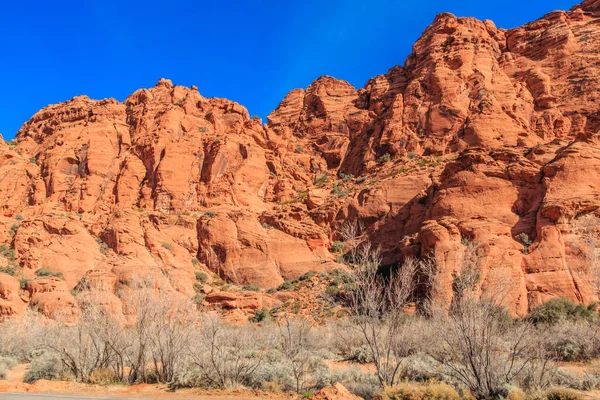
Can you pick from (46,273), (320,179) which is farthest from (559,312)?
(320,179)

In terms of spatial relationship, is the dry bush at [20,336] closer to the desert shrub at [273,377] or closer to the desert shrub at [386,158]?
the desert shrub at [273,377]

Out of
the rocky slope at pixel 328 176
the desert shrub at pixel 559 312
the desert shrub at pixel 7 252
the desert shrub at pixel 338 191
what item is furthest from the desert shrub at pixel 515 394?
the desert shrub at pixel 338 191

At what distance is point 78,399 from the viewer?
14.2m

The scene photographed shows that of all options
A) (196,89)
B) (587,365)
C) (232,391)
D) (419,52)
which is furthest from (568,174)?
(196,89)

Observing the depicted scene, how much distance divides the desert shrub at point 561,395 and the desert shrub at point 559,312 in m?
12.9

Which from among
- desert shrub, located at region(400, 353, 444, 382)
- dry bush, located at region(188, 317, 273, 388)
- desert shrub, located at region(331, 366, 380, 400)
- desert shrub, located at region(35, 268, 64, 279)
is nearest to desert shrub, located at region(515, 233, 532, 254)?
desert shrub, located at region(400, 353, 444, 382)

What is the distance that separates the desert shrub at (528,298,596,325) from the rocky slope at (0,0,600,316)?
4.13 feet

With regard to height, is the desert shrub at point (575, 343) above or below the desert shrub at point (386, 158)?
below

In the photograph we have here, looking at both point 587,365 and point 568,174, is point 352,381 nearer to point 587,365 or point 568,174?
point 587,365

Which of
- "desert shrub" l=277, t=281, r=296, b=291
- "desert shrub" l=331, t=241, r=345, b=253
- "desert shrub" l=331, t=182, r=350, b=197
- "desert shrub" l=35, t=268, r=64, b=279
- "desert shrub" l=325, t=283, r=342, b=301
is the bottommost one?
"desert shrub" l=325, t=283, r=342, b=301

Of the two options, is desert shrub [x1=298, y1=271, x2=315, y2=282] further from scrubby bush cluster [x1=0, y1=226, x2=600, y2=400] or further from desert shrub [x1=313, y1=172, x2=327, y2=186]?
desert shrub [x1=313, y1=172, x2=327, y2=186]

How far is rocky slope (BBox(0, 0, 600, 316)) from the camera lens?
30875 mm

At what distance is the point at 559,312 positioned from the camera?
962 inches

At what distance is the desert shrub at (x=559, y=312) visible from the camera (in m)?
23.9
